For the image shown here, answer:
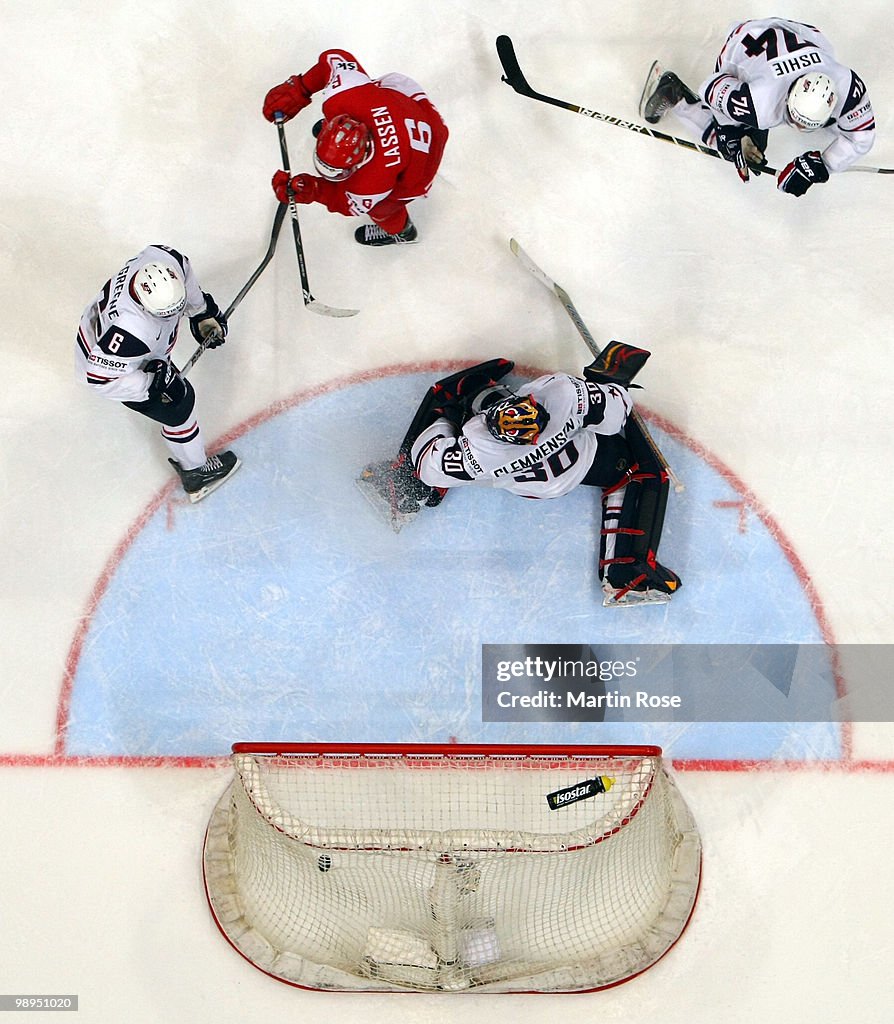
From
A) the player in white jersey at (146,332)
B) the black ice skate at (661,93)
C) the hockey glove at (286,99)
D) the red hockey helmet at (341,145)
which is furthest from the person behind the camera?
the black ice skate at (661,93)

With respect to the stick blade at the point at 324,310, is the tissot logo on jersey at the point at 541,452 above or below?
below

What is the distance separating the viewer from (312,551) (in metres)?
5.25

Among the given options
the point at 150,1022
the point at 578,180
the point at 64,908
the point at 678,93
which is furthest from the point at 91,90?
the point at 150,1022

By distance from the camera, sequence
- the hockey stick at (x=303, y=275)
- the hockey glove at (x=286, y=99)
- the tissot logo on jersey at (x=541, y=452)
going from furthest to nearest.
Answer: the hockey stick at (x=303, y=275) < the hockey glove at (x=286, y=99) < the tissot logo on jersey at (x=541, y=452)

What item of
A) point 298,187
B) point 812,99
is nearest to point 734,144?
point 812,99

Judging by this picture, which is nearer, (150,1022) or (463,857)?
(463,857)

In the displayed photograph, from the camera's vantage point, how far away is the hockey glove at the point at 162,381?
4.57 metres

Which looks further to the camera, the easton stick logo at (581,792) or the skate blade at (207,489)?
the skate blade at (207,489)

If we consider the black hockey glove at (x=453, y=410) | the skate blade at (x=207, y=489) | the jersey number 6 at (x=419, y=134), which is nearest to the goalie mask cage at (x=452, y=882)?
the skate blade at (x=207, y=489)

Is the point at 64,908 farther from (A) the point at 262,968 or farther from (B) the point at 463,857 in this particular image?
(B) the point at 463,857

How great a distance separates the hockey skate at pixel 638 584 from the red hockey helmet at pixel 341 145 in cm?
237

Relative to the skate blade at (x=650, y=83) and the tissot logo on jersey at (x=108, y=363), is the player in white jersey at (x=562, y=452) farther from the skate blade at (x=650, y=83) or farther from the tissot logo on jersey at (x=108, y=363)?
the skate blade at (x=650, y=83)

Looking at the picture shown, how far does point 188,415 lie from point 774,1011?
14.0 feet

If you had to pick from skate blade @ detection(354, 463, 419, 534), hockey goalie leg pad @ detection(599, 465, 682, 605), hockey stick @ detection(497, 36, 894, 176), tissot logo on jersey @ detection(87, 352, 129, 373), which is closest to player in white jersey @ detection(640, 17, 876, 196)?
hockey stick @ detection(497, 36, 894, 176)
